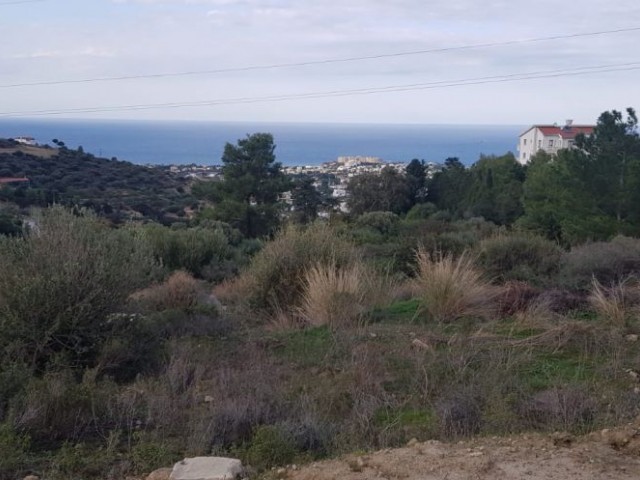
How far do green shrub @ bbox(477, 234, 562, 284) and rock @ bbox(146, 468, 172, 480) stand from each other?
28.9 feet

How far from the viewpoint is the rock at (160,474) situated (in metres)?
4.78

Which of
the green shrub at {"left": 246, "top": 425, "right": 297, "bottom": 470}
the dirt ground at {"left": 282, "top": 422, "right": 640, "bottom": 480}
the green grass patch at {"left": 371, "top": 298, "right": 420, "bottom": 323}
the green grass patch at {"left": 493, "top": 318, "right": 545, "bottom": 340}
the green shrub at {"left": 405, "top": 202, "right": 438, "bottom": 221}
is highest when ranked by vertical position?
the dirt ground at {"left": 282, "top": 422, "right": 640, "bottom": 480}

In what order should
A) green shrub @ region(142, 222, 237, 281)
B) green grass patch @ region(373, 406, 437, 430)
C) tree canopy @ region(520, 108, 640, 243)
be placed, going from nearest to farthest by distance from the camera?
green grass patch @ region(373, 406, 437, 430)
green shrub @ region(142, 222, 237, 281)
tree canopy @ region(520, 108, 640, 243)

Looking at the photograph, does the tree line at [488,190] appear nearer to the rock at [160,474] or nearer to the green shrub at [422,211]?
the green shrub at [422,211]

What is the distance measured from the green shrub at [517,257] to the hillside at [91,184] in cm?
2001

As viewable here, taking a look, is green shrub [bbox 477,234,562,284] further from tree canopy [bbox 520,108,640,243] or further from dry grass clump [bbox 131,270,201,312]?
tree canopy [bbox 520,108,640,243]

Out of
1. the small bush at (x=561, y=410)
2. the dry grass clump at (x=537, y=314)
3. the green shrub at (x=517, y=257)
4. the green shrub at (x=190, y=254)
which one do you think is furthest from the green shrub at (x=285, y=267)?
the small bush at (x=561, y=410)

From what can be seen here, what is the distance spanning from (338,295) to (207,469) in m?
5.53

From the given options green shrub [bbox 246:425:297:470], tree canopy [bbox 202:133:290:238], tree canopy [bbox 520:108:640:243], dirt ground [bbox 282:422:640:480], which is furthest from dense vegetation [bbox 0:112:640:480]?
tree canopy [bbox 202:133:290:238]

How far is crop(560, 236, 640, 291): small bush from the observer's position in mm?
11688

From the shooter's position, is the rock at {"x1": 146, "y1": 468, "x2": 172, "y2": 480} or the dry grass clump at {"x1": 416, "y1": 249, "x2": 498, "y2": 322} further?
the dry grass clump at {"x1": 416, "y1": 249, "x2": 498, "y2": 322}

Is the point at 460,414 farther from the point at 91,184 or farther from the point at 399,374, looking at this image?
the point at 91,184

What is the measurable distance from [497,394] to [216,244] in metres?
13.8

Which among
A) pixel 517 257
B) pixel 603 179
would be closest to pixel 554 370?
pixel 517 257
